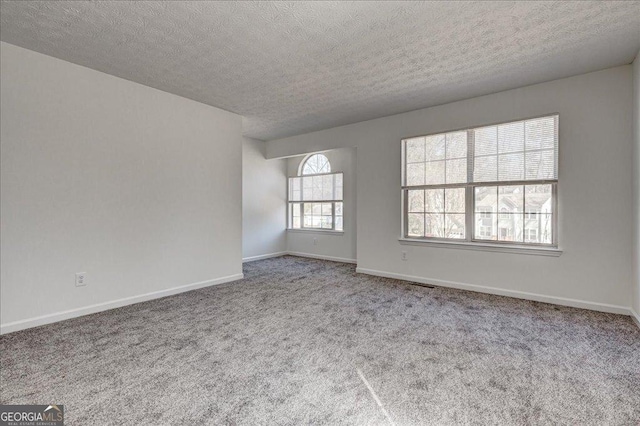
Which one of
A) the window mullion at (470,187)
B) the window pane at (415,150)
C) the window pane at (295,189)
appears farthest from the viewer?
the window pane at (295,189)

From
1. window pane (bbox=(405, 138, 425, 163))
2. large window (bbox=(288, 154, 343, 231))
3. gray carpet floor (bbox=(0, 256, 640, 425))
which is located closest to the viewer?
gray carpet floor (bbox=(0, 256, 640, 425))

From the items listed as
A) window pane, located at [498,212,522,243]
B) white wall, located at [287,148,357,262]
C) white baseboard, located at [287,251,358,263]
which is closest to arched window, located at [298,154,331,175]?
white wall, located at [287,148,357,262]

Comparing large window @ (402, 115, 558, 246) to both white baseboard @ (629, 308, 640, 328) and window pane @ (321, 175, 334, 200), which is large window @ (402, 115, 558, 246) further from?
window pane @ (321, 175, 334, 200)

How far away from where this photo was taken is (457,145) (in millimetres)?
4105

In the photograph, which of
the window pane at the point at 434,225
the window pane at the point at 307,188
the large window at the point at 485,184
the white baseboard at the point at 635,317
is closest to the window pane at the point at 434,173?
the large window at the point at 485,184

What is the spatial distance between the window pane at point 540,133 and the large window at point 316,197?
3.31m

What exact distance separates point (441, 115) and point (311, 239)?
362cm

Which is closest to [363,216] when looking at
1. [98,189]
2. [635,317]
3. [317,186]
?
[317,186]

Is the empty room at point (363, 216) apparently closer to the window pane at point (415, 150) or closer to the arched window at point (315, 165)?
the window pane at point (415, 150)

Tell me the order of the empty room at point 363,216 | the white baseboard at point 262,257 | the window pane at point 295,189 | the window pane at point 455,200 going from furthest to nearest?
1. the window pane at point 295,189
2. the white baseboard at point 262,257
3. the window pane at point 455,200
4. the empty room at point 363,216

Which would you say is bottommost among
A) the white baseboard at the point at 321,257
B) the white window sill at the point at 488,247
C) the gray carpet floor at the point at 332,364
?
the gray carpet floor at the point at 332,364

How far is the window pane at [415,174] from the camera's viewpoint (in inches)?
175

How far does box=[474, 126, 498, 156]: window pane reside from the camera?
149 inches

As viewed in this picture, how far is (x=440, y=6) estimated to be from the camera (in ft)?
6.92
